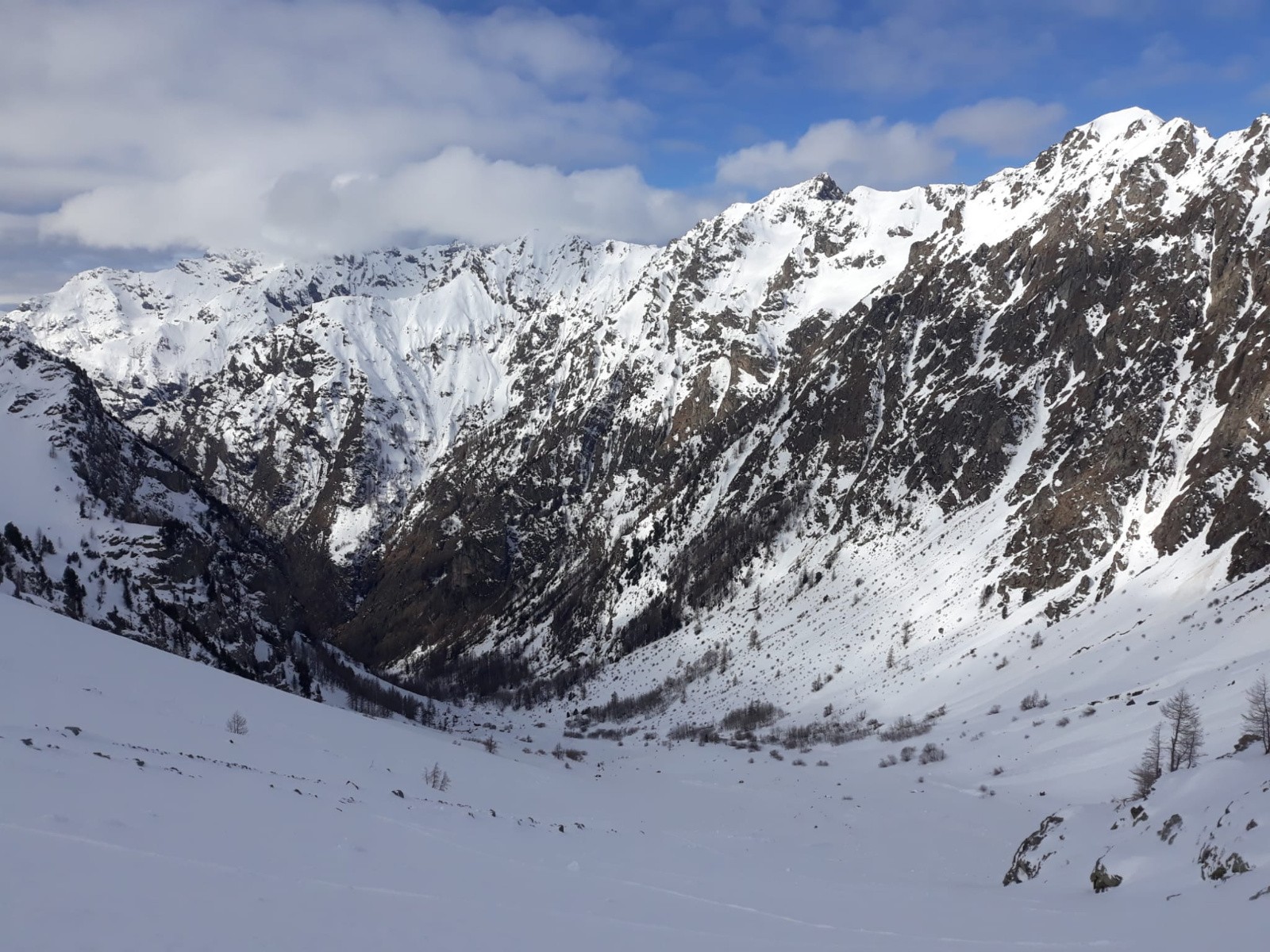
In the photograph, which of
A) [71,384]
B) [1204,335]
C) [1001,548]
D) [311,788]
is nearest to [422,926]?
[311,788]

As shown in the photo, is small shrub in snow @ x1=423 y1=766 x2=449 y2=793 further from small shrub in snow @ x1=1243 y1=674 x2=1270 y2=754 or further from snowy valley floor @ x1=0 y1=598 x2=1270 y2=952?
small shrub in snow @ x1=1243 y1=674 x2=1270 y2=754

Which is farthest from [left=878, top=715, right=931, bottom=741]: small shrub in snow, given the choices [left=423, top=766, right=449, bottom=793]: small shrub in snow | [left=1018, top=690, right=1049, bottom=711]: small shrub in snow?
[left=423, top=766, right=449, bottom=793]: small shrub in snow

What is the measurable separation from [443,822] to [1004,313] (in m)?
169

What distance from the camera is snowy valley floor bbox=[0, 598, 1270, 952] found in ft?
32.4

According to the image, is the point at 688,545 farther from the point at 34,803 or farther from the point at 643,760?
the point at 34,803

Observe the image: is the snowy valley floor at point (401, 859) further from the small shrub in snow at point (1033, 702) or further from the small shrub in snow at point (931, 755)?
the small shrub in snow at point (1033, 702)

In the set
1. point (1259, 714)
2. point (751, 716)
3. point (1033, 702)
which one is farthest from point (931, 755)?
point (751, 716)

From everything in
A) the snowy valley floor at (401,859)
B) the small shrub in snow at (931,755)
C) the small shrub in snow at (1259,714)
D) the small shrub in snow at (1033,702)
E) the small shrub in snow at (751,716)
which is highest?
the small shrub in snow at (1259,714)

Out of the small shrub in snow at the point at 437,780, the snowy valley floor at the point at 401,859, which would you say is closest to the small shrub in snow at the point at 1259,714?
the snowy valley floor at the point at 401,859

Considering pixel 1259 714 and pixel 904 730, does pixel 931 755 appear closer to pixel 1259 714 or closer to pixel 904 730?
pixel 904 730

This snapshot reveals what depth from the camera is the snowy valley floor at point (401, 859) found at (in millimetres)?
9875

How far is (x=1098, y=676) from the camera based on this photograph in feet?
211

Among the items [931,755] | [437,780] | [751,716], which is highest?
[931,755]

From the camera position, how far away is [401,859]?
14211 millimetres
